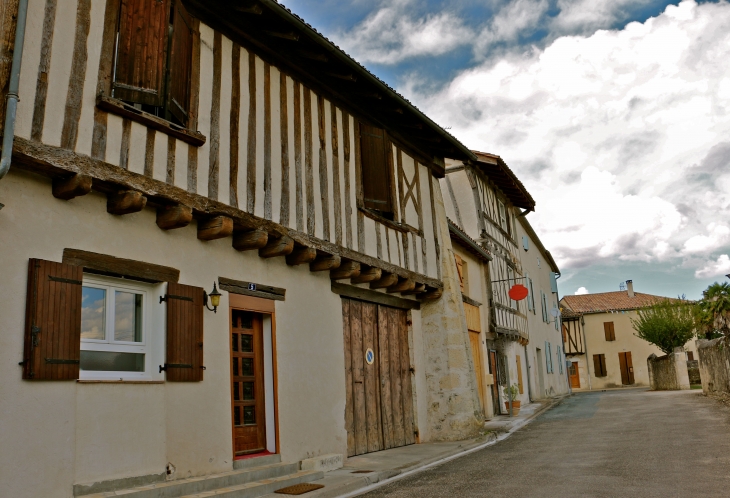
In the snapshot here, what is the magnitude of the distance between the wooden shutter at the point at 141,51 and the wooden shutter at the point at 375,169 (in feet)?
13.5

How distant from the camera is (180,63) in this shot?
6.61m

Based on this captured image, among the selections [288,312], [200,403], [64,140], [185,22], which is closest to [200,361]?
[200,403]

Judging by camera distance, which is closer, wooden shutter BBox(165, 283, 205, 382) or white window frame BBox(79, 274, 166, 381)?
white window frame BBox(79, 274, 166, 381)

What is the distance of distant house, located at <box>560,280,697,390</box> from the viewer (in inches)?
1636

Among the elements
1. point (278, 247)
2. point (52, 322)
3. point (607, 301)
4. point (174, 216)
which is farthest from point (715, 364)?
point (607, 301)

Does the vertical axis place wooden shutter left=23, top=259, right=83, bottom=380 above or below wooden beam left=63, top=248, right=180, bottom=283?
below

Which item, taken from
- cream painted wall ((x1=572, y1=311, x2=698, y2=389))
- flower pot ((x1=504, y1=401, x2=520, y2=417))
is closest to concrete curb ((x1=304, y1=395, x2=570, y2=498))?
flower pot ((x1=504, y1=401, x2=520, y2=417))

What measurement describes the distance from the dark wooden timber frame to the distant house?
37316 mm

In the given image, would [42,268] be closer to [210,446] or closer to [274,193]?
[210,446]

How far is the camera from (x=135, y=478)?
18.6 feet

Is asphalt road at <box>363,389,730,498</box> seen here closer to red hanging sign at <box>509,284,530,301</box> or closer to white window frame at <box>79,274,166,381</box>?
white window frame at <box>79,274,166,381</box>

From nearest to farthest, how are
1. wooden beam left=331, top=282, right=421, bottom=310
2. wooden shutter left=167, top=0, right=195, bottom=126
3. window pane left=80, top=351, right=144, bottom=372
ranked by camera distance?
window pane left=80, top=351, right=144, bottom=372 → wooden shutter left=167, top=0, right=195, bottom=126 → wooden beam left=331, top=282, right=421, bottom=310

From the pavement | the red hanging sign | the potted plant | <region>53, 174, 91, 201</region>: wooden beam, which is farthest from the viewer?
the red hanging sign

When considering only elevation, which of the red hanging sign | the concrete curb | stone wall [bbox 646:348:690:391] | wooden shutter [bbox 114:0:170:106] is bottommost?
the concrete curb
